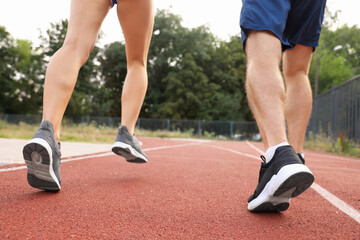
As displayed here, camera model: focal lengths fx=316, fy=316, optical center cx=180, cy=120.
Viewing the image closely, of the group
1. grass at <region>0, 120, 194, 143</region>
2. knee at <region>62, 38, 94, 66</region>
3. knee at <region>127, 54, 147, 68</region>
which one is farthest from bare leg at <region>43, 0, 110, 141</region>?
grass at <region>0, 120, 194, 143</region>

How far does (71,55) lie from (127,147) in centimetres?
77

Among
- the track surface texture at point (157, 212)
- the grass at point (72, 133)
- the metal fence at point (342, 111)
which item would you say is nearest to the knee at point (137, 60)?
the track surface texture at point (157, 212)

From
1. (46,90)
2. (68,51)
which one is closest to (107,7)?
(68,51)

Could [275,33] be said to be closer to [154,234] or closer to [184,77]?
[154,234]

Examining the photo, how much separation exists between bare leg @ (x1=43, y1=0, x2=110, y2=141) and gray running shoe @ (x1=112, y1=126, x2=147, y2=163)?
1.84ft

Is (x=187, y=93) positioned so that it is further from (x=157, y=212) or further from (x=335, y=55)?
(x=157, y=212)

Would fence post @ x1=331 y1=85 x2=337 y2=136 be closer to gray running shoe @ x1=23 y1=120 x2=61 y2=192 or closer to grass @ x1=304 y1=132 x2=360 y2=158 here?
grass @ x1=304 y1=132 x2=360 y2=158

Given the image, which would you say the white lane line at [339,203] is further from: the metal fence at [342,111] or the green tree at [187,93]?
the green tree at [187,93]

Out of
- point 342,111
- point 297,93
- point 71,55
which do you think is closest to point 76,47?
point 71,55

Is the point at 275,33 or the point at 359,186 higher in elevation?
the point at 275,33

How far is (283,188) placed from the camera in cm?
142

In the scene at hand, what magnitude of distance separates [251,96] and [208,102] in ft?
118

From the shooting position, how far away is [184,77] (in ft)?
122

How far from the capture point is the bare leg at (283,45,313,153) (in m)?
2.34
